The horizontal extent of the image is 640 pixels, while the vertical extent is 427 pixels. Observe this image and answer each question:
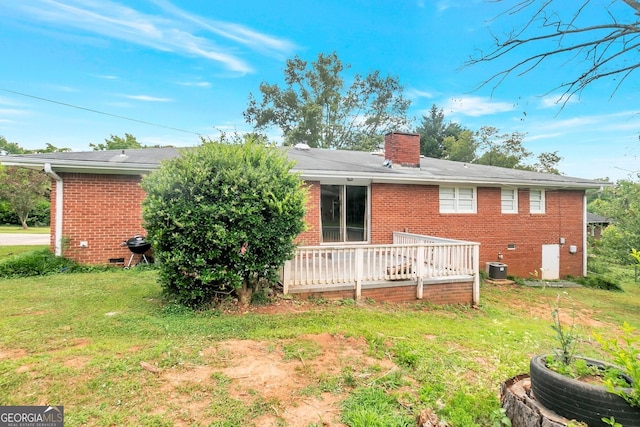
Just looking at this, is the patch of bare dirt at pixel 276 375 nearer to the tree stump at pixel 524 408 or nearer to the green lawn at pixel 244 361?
the green lawn at pixel 244 361

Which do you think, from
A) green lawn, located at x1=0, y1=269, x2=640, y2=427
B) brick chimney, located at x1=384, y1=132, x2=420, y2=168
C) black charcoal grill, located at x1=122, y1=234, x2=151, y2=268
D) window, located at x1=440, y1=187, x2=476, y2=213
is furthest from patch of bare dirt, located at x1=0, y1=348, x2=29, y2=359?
window, located at x1=440, y1=187, x2=476, y2=213

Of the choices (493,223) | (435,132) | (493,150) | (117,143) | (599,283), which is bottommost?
(599,283)

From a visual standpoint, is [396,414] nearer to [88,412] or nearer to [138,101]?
[88,412]

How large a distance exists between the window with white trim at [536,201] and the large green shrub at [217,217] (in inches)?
438

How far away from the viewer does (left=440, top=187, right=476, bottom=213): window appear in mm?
10953

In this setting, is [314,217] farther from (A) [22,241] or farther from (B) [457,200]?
(A) [22,241]

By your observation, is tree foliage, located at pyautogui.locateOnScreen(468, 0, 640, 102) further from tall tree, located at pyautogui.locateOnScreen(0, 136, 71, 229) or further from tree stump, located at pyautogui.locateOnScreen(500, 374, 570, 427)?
tall tree, located at pyautogui.locateOnScreen(0, 136, 71, 229)

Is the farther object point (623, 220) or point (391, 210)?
point (623, 220)

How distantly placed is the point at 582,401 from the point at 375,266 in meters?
4.90

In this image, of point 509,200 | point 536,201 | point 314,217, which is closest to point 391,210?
point 314,217

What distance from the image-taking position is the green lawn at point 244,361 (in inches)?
98.7

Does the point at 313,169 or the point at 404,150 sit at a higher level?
the point at 404,150

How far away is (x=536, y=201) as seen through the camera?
12320 mm

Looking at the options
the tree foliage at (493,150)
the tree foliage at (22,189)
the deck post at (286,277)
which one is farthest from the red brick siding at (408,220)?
the tree foliage at (22,189)
